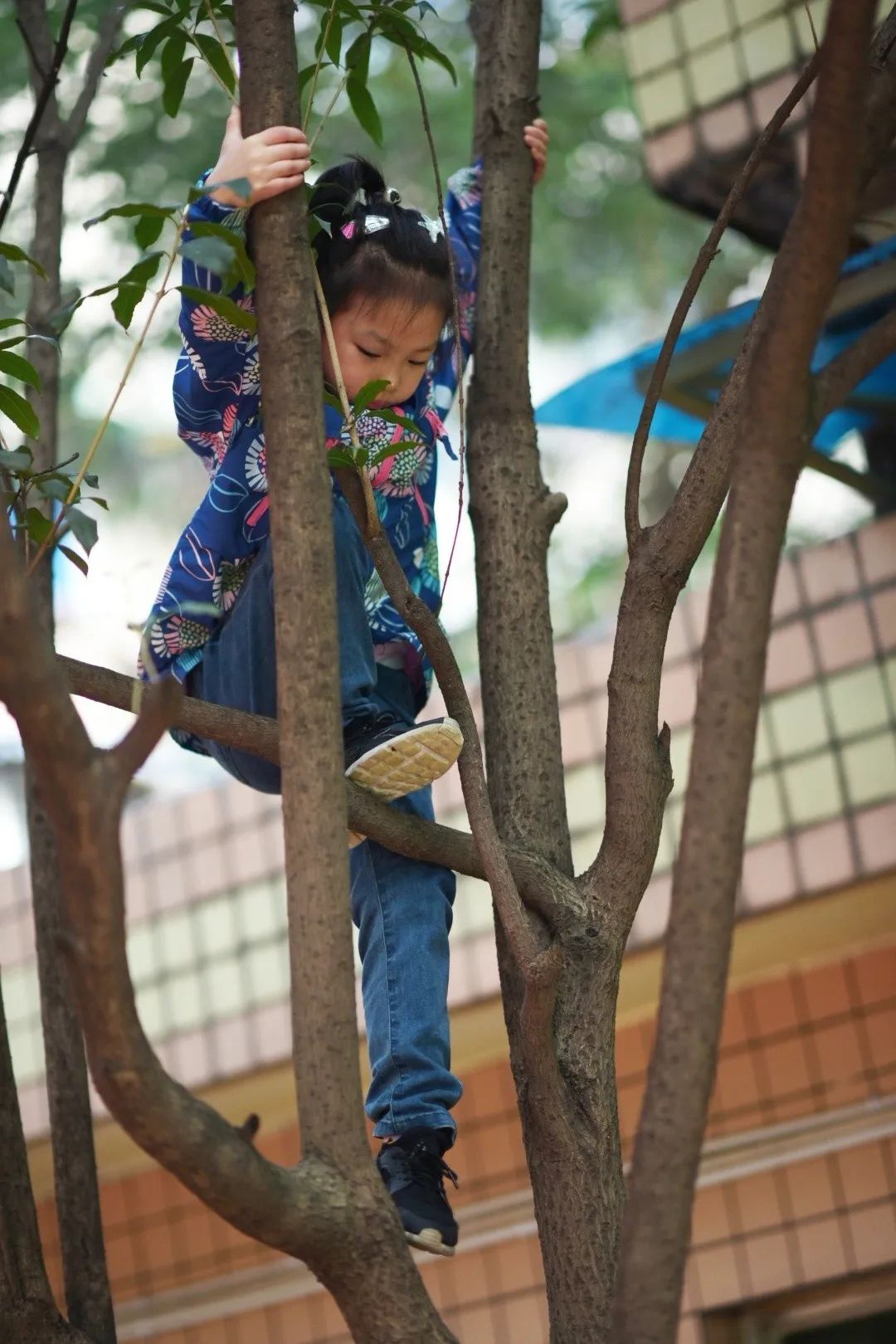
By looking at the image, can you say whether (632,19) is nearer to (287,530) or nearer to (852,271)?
(852,271)

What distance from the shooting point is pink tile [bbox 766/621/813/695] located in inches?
155

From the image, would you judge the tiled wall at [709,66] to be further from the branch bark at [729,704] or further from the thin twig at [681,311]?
the branch bark at [729,704]

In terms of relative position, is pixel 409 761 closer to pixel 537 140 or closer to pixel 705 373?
pixel 537 140

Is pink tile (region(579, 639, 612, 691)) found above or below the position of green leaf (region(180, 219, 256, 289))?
above

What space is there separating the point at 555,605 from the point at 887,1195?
4.70 meters

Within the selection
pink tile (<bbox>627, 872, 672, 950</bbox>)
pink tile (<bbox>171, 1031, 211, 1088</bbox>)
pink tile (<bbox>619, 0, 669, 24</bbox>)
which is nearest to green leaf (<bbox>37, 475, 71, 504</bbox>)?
pink tile (<bbox>627, 872, 672, 950</bbox>)

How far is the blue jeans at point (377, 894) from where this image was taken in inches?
75.4

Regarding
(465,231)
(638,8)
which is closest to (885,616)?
(638,8)

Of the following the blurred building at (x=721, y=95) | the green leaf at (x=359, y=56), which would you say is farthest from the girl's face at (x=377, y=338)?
the blurred building at (x=721, y=95)

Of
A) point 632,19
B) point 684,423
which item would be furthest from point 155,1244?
→ point 632,19

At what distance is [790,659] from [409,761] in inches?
89.9

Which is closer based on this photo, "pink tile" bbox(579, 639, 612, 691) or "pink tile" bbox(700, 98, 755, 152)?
"pink tile" bbox(700, 98, 755, 152)

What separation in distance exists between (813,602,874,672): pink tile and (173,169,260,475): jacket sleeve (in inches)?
78.3

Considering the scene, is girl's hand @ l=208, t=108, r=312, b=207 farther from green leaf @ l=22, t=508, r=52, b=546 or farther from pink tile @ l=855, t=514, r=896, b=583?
pink tile @ l=855, t=514, r=896, b=583
